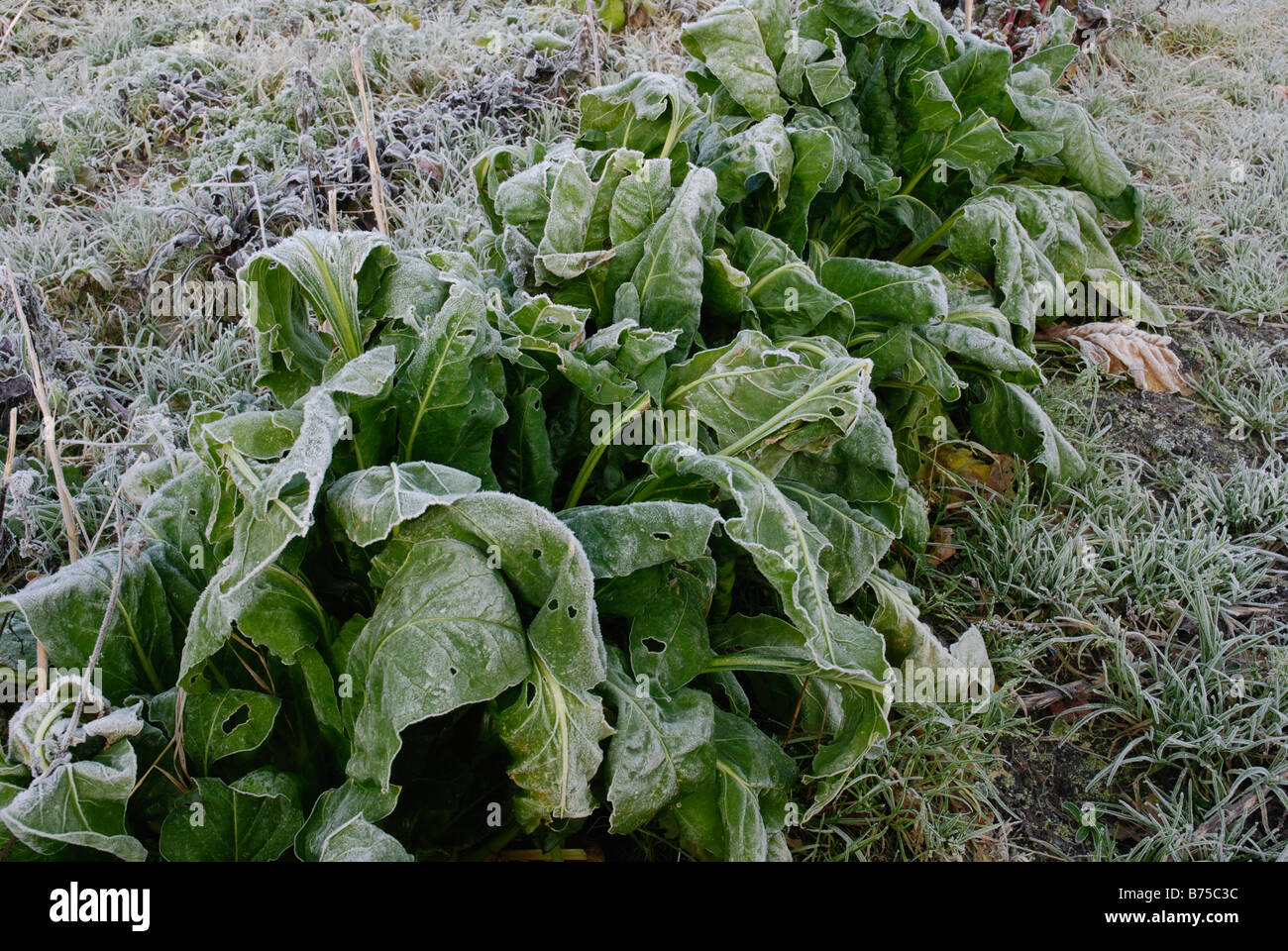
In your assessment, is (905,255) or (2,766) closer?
(2,766)

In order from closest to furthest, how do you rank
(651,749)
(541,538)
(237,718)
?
1. (541,538)
2. (651,749)
3. (237,718)

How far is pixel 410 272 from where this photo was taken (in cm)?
227

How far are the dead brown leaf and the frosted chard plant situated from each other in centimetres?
71

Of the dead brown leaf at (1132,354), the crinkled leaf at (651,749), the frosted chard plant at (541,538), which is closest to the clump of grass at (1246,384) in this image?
the dead brown leaf at (1132,354)

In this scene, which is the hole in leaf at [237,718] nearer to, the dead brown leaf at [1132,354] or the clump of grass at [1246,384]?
the dead brown leaf at [1132,354]

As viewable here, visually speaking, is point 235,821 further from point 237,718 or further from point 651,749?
point 651,749

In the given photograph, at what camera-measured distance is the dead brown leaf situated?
11.7ft

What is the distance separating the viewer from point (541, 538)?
1.78 m

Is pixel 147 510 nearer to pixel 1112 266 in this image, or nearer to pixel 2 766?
pixel 2 766

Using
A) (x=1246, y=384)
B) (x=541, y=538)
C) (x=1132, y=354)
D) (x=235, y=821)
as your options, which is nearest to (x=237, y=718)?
(x=235, y=821)

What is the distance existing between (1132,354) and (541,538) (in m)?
2.76

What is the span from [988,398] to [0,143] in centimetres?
386
